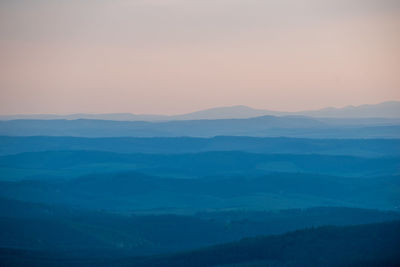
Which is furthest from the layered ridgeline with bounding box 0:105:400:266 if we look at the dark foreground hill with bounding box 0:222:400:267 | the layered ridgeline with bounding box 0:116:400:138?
the layered ridgeline with bounding box 0:116:400:138

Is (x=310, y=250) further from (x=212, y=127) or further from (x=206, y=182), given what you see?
(x=212, y=127)

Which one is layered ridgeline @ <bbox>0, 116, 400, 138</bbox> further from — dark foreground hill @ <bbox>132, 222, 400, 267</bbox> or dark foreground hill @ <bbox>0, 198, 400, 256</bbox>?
dark foreground hill @ <bbox>132, 222, 400, 267</bbox>

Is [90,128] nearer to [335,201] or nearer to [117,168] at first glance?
[117,168]

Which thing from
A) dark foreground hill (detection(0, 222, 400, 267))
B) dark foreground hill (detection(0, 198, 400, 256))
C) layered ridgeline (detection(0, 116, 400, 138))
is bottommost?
dark foreground hill (detection(0, 198, 400, 256))

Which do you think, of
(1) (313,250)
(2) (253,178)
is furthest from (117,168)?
(1) (313,250)

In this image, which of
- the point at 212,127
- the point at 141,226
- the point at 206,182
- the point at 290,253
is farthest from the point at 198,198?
the point at 212,127

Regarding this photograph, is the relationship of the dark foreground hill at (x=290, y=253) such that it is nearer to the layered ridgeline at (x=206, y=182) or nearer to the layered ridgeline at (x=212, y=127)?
the layered ridgeline at (x=206, y=182)

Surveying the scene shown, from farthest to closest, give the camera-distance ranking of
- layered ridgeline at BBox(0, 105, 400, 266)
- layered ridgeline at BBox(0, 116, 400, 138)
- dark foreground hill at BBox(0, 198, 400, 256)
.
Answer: layered ridgeline at BBox(0, 116, 400, 138)
dark foreground hill at BBox(0, 198, 400, 256)
layered ridgeline at BBox(0, 105, 400, 266)

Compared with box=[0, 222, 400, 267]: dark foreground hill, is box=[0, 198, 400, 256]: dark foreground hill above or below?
below
